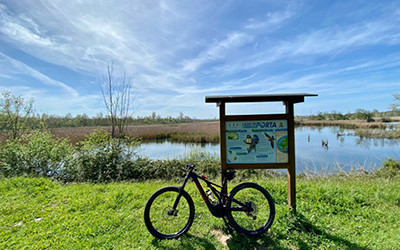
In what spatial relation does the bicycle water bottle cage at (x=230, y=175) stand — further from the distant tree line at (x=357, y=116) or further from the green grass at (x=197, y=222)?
the distant tree line at (x=357, y=116)

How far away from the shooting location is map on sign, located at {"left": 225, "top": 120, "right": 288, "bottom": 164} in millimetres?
2850

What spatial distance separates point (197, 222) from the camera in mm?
2818

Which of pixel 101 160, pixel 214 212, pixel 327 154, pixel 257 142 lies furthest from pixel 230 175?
pixel 327 154

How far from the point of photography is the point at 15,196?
13.0 ft

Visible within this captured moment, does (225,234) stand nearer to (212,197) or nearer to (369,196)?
(212,197)

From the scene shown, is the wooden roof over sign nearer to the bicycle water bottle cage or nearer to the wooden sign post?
the wooden sign post

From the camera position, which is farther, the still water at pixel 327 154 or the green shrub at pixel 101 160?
the still water at pixel 327 154

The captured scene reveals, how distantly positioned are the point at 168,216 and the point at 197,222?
0.50 meters

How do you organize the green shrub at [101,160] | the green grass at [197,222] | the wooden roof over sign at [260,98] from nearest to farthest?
the green grass at [197,222] → the wooden roof over sign at [260,98] → the green shrub at [101,160]

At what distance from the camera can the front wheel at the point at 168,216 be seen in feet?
7.92

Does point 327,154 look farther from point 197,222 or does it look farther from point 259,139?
point 197,222

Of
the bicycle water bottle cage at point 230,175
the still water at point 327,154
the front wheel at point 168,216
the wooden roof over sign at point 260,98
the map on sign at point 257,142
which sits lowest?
the still water at point 327,154

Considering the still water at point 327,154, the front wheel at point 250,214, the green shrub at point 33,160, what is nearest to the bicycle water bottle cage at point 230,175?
the front wheel at point 250,214

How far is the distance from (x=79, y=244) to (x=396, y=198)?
230 inches
